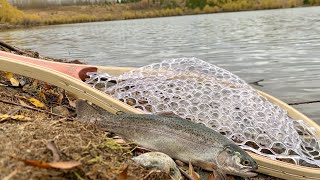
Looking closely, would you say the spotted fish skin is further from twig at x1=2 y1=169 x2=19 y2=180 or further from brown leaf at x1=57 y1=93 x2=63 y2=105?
twig at x1=2 y1=169 x2=19 y2=180

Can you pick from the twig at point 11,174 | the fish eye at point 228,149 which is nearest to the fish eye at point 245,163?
the fish eye at point 228,149

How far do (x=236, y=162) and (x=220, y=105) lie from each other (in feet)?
3.71

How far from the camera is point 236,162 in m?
2.87

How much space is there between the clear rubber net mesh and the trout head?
536 millimetres

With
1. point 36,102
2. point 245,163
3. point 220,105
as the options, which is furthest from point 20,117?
point 220,105

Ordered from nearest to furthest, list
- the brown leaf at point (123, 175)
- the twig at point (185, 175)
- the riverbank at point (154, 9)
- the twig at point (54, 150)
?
the twig at point (54, 150) → the brown leaf at point (123, 175) → the twig at point (185, 175) → the riverbank at point (154, 9)

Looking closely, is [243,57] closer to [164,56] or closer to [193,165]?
[164,56]

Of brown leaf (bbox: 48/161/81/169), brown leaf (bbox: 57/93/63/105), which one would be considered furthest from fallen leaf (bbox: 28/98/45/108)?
brown leaf (bbox: 48/161/81/169)

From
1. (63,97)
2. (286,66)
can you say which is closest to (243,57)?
(286,66)

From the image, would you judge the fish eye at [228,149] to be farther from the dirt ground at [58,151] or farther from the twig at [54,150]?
the twig at [54,150]

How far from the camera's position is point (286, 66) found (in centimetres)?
1110

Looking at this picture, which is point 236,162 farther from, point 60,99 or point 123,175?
point 60,99

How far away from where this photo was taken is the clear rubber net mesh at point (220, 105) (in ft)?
12.0

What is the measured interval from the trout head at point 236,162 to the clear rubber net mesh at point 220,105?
536 millimetres
